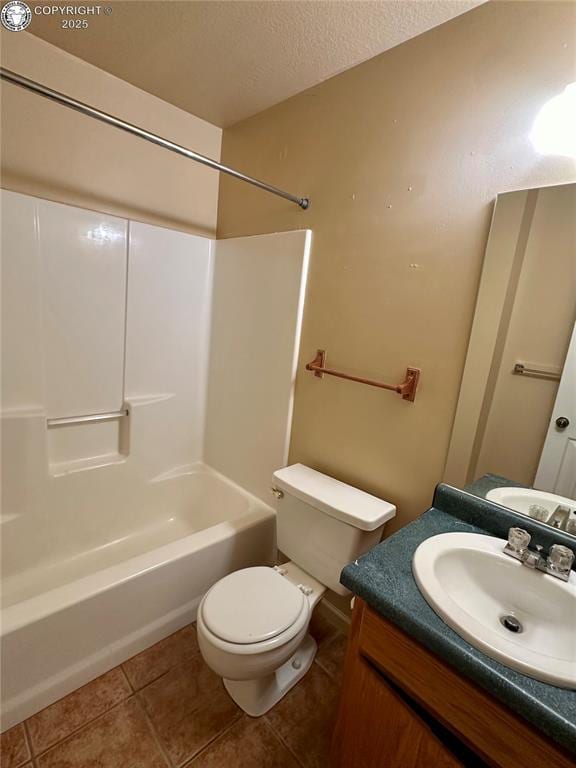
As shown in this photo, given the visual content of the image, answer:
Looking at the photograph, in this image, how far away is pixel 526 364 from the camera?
3.43ft

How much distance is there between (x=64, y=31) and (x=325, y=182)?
1196 mm

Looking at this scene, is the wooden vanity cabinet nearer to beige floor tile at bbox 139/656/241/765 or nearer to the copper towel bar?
beige floor tile at bbox 139/656/241/765

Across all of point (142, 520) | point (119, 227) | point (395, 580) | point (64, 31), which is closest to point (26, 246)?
point (119, 227)

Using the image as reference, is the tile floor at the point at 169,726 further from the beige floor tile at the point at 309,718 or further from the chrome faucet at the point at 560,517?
the chrome faucet at the point at 560,517

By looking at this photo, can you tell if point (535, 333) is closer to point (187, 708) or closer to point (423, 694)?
point (423, 694)

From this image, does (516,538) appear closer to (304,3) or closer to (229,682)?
(229,682)

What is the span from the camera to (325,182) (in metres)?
1.54

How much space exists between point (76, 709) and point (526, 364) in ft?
6.31

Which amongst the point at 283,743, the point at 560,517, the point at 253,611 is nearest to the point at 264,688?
the point at 283,743

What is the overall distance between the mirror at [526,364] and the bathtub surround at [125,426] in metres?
0.82

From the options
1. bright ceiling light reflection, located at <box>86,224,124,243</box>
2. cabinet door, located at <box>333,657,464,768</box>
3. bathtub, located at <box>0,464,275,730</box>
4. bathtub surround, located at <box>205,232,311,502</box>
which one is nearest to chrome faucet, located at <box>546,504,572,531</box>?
cabinet door, located at <box>333,657,464,768</box>

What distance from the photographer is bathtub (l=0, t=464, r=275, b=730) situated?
1176 mm

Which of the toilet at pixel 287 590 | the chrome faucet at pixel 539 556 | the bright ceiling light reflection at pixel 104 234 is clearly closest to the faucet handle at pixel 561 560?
the chrome faucet at pixel 539 556

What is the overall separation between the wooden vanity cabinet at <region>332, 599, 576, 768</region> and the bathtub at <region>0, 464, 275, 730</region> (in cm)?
82
